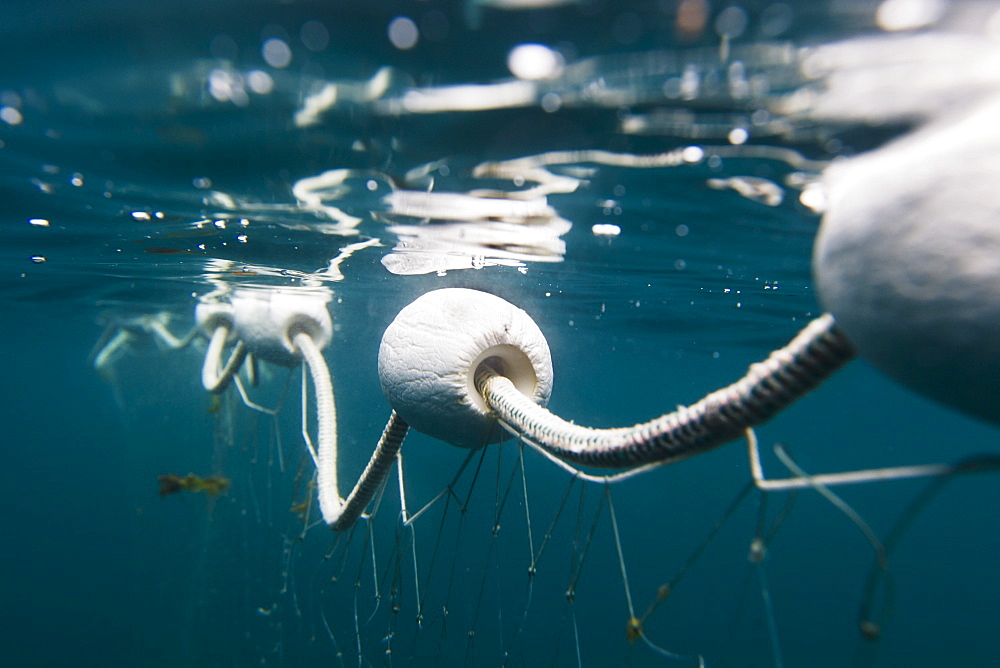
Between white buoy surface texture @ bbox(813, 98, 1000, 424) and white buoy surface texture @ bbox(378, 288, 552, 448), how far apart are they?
2.28 m

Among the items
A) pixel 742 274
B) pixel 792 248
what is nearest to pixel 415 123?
pixel 792 248

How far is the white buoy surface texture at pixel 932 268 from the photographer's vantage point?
4.52ft

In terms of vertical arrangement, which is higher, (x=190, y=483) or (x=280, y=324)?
(x=280, y=324)

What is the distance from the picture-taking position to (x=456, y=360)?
3502mm

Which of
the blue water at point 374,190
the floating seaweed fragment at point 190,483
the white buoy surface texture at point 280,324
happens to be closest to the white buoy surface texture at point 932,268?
the blue water at point 374,190

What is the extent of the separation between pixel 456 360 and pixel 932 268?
2545 mm

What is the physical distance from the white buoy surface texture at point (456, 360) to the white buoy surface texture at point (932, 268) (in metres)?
2.28

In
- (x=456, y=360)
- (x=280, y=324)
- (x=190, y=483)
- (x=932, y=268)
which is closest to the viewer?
(x=932, y=268)

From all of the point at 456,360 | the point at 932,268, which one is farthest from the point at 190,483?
the point at 932,268

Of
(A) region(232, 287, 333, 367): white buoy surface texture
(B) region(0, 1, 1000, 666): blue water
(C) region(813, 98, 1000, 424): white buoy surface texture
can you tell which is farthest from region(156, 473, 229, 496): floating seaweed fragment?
(C) region(813, 98, 1000, 424): white buoy surface texture

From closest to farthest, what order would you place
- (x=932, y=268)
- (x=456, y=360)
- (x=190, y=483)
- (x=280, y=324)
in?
(x=932, y=268) < (x=456, y=360) < (x=280, y=324) < (x=190, y=483)

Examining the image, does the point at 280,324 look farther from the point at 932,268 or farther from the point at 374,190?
the point at 932,268

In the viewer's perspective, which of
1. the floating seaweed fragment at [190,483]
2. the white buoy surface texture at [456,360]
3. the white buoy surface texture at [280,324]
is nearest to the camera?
the white buoy surface texture at [456,360]

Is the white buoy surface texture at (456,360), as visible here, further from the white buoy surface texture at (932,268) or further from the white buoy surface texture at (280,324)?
the white buoy surface texture at (280,324)
